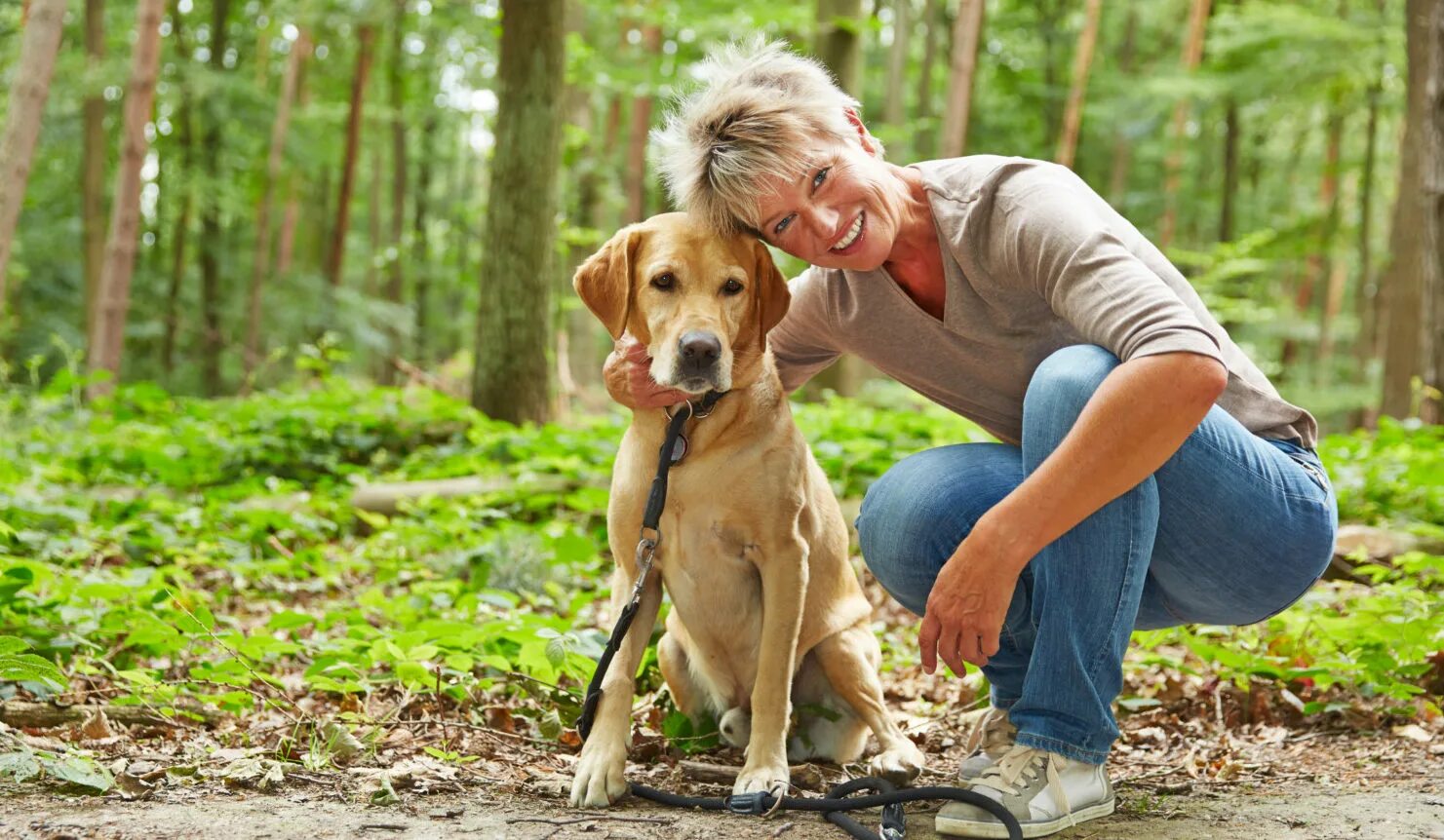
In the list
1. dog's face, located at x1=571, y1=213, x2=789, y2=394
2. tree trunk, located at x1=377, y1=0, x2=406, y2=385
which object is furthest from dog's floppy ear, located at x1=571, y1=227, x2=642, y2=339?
tree trunk, located at x1=377, y1=0, x2=406, y2=385

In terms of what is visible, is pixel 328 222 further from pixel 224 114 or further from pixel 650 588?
pixel 650 588

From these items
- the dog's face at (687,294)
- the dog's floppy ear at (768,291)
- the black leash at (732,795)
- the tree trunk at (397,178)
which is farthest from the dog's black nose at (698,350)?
the tree trunk at (397,178)

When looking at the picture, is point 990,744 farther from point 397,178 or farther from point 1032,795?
point 397,178

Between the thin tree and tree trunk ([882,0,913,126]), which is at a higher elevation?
tree trunk ([882,0,913,126])

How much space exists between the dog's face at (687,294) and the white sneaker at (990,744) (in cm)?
107

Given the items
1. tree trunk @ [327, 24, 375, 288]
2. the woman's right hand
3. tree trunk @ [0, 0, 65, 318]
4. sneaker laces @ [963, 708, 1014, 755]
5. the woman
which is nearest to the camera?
the woman

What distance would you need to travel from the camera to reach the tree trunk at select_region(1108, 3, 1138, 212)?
697 inches

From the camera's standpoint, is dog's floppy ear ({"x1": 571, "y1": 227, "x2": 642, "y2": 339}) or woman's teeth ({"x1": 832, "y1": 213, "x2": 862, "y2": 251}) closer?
woman's teeth ({"x1": 832, "y1": 213, "x2": 862, "y2": 251})

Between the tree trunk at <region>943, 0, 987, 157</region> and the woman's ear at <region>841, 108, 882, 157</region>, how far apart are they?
8710 mm

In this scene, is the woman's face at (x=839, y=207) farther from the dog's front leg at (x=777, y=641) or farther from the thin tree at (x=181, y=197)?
the thin tree at (x=181, y=197)

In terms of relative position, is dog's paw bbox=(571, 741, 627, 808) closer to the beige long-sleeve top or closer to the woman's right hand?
the woman's right hand

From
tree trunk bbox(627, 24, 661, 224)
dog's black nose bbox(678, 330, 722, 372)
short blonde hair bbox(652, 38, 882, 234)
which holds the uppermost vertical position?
tree trunk bbox(627, 24, 661, 224)

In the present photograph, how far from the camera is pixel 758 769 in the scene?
2613 mm

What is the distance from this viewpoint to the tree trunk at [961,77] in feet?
37.5
